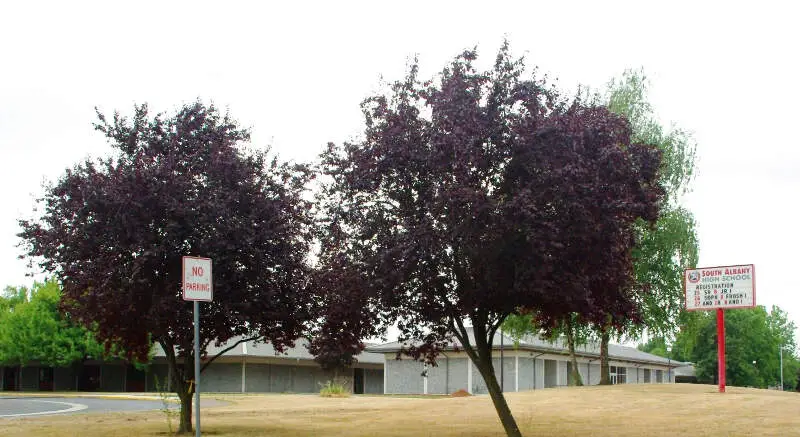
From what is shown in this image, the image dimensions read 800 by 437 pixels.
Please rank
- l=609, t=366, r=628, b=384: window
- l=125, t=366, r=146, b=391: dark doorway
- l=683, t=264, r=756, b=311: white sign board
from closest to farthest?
l=683, t=264, r=756, b=311: white sign board < l=609, t=366, r=628, b=384: window < l=125, t=366, r=146, b=391: dark doorway

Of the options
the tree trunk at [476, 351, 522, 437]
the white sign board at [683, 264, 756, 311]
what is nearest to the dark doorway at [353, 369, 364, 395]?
the white sign board at [683, 264, 756, 311]

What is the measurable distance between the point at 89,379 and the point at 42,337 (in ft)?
27.0

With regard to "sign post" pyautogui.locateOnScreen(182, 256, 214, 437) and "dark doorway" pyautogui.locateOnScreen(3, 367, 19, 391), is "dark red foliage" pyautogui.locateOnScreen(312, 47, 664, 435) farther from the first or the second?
"dark doorway" pyautogui.locateOnScreen(3, 367, 19, 391)

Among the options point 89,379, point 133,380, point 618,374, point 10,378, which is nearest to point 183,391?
point 133,380

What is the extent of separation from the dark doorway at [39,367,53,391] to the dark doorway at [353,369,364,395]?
26.2 meters

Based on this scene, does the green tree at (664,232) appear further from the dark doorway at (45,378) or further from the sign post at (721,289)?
the dark doorway at (45,378)

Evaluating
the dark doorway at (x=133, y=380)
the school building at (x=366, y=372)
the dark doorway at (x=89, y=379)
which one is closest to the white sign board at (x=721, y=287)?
the school building at (x=366, y=372)

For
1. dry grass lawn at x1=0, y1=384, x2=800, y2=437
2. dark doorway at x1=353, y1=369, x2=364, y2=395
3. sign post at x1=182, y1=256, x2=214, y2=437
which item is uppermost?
sign post at x1=182, y1=256, x2=214, y2=437

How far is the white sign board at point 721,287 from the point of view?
103 feet

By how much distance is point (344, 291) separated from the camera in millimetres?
14938

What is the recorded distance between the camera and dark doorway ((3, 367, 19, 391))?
72.4 metres

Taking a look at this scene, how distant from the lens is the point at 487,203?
12891 millimetres

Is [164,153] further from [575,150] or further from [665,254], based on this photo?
[665,254]

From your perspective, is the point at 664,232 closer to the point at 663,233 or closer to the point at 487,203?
the point at 663,233
